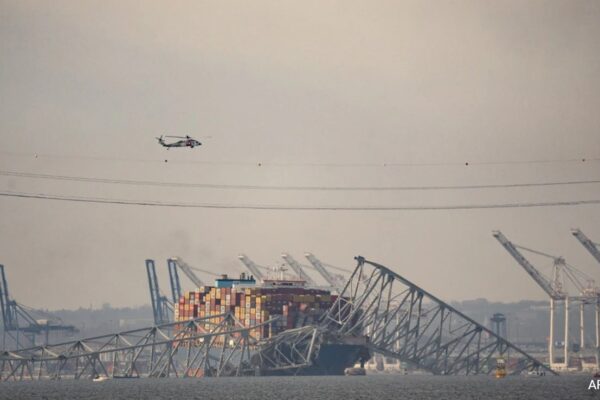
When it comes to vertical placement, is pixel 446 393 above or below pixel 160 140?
below

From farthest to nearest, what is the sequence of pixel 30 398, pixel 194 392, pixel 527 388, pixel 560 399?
1. pixel 527 388
2. pixel 194 392
3. pixel 30 398
4. pixel 560 399

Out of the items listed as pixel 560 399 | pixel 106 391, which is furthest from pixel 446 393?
pixel 106 391

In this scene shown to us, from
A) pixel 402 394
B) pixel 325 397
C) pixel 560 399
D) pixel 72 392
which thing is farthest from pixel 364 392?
pixel 72 392

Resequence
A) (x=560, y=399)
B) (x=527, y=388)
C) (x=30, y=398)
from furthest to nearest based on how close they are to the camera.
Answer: (x=527, y=388) < (x=30, y=398) < (x=560, y=399)

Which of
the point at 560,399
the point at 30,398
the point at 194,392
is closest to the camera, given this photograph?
the point at 560,399

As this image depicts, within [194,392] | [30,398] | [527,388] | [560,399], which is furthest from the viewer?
[527,388]

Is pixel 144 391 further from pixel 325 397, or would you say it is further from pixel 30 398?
pixel 325 397

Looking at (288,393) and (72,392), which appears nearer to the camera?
(288,393)

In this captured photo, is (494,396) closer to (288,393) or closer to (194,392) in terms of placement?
(288,393)

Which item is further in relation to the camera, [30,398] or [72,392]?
[72,392]
